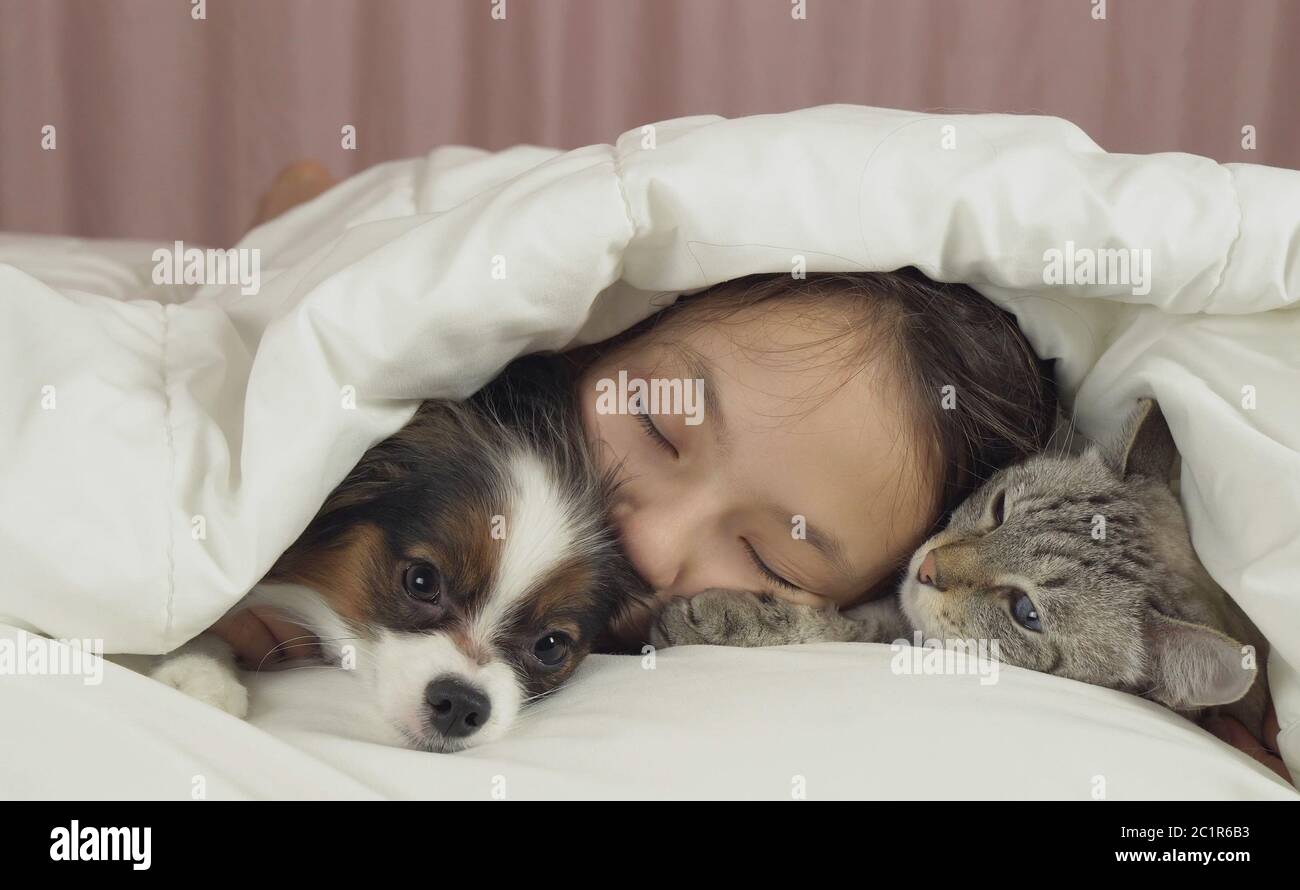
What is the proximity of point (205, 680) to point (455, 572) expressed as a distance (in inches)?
12.5

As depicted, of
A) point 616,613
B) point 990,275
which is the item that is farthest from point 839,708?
point 990,275

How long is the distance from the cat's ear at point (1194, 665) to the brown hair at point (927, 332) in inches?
14.8

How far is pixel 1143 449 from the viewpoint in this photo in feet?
4.94

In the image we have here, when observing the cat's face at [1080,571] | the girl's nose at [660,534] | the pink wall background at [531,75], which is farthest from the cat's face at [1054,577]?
the pink wall background at [531,75]

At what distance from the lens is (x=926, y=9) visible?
306cm

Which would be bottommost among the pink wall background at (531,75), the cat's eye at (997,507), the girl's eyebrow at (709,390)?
the cat's eye at (997,507)

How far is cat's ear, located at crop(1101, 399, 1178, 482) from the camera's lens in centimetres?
147

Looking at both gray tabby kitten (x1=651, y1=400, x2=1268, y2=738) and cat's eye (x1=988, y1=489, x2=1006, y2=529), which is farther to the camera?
cat's eye (x1=988, y1=489, x2=1006, y2=529)

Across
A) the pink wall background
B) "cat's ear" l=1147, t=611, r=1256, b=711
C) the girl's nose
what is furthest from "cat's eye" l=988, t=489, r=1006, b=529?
the pink wall background

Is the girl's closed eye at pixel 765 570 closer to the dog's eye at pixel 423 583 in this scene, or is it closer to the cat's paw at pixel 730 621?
the cat's paw at pixel 730 621

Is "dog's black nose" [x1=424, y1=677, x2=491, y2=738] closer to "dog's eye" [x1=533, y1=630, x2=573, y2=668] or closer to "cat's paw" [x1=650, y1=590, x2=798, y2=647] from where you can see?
"dog's eye" [x1=533, y1=630, x2=573, y2=668]

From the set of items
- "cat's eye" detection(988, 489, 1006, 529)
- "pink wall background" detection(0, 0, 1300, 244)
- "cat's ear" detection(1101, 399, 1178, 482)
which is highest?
"pink wall background" detection(0, 0, 1300, 244)

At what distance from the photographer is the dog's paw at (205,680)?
3.96ft

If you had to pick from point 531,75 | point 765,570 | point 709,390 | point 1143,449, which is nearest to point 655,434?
point 709,390
